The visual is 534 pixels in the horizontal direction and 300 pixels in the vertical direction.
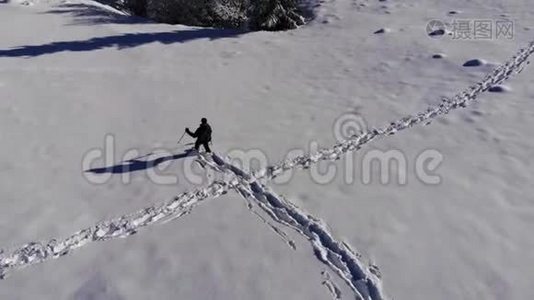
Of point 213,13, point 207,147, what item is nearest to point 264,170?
point 207,147

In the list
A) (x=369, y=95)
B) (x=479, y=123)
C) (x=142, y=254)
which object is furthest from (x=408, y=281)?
(x=369, y=95)

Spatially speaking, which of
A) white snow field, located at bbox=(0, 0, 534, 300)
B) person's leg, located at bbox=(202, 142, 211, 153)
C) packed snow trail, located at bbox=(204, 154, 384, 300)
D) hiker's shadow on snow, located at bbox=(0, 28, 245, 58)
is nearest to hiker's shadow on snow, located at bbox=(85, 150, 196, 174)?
white snow field, located at bbox=(0, 0, 534, 300)

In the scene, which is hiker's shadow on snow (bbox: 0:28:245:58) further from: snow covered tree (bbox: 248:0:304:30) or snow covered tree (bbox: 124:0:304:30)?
snow covered tree (bbox: 124:0:304:30)

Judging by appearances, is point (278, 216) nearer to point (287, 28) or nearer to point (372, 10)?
point (287, 28)

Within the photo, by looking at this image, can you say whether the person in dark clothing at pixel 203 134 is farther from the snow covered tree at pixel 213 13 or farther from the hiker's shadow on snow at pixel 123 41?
the snow covered tree at pixel 213 13

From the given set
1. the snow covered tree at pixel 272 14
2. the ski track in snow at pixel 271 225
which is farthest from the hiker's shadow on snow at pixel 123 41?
the ski track in snow at pixel 271 225

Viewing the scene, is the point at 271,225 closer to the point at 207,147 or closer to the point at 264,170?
the point at 264,170
